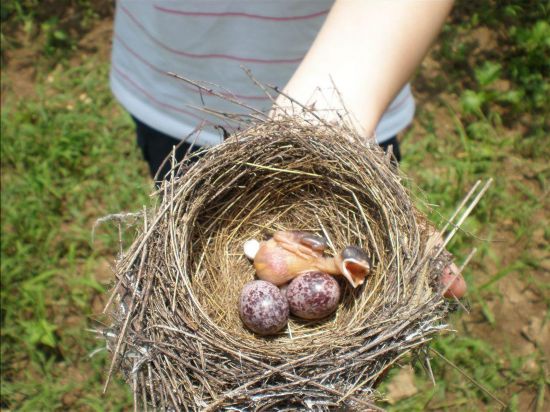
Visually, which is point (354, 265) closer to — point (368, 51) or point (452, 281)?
point (452, 281)

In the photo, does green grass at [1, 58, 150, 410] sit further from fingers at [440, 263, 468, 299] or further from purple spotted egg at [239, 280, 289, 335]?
fingers at [440, 263, 468, 299]

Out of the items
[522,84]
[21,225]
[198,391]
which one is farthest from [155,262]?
[522,84]

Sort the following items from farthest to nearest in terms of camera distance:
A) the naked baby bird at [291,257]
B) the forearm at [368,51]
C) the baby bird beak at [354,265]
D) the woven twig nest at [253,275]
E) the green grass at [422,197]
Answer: the green grass at [422,197] < the naked baby bird at [291,257] < the baby bird beak at [354,265] < the forearm at [368,51] < the woven twig nest at [253,275]

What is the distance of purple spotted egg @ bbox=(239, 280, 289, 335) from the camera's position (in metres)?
2.03

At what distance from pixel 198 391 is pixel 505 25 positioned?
3.64 metres

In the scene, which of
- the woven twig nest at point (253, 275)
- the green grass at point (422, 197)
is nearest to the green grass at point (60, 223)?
the green grass at point (422, 197)

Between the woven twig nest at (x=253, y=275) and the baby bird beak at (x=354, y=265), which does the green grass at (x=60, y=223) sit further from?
the baby bird beak at (x=354, y=265)

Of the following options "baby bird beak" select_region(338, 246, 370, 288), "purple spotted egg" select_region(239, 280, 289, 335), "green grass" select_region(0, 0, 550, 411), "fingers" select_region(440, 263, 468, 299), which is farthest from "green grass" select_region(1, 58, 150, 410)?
"fingers" select_region(440, 263, 468, 299)

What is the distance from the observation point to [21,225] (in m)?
3.47

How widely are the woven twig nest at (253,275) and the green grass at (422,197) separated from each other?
100 cm

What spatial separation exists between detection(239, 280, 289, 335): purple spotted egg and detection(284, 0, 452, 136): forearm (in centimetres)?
68

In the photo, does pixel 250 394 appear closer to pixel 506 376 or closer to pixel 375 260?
pixel 375 260

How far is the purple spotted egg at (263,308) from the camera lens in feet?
6.65

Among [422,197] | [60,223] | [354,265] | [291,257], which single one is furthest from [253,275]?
[60,223]
